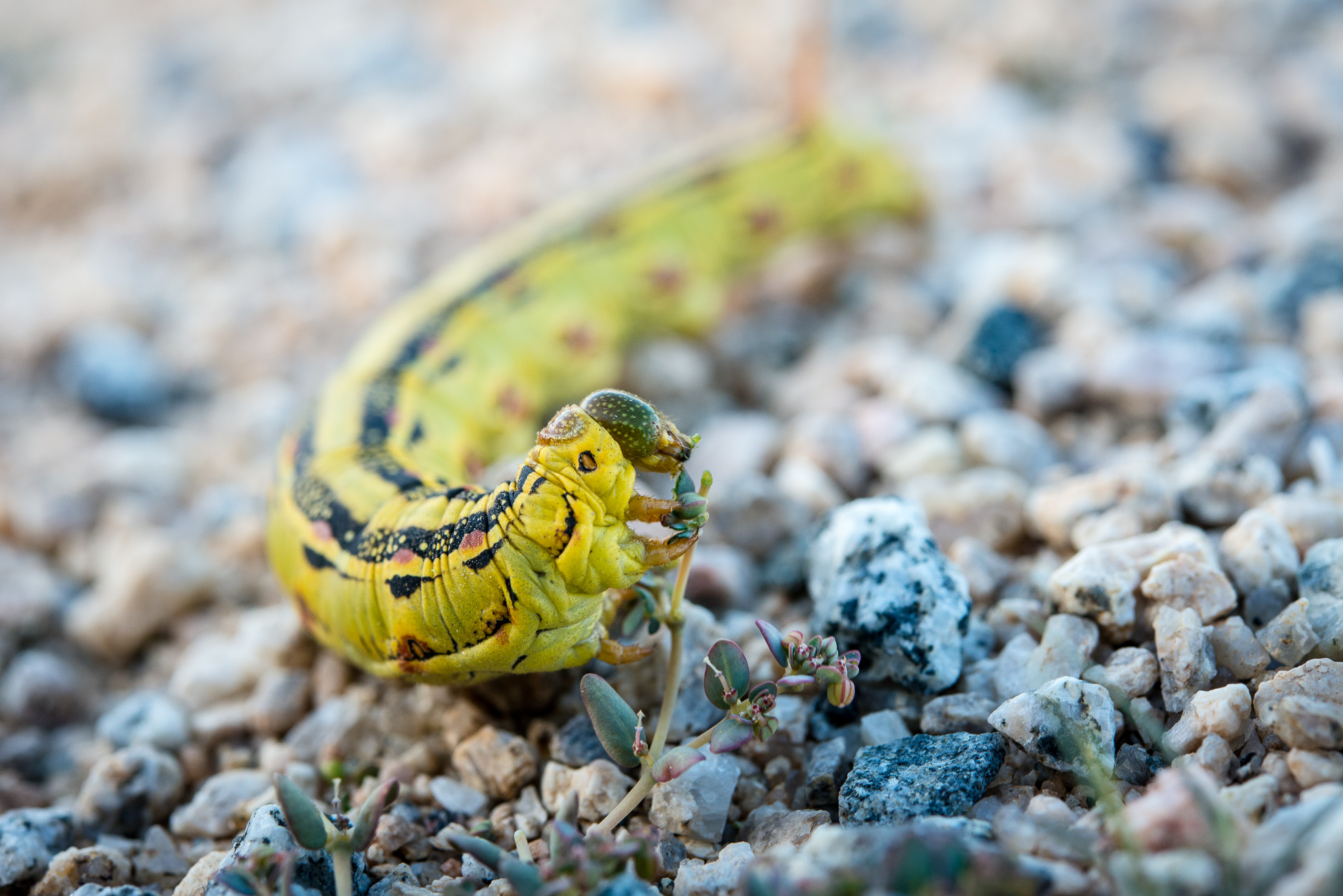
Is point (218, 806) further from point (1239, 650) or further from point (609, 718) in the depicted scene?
point (1239, 650)

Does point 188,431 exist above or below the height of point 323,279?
below

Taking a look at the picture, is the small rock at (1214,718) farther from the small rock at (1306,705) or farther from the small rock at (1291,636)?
the small rock at (1291,636)

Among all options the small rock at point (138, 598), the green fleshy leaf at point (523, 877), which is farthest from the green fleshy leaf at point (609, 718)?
the small rock at point (138, 598)

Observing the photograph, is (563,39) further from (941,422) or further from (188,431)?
(941,422)

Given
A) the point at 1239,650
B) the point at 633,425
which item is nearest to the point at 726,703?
the point at 633,425

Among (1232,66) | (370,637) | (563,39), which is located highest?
(563,39)

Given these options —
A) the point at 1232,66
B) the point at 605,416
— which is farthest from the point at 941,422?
the point at 1232,66

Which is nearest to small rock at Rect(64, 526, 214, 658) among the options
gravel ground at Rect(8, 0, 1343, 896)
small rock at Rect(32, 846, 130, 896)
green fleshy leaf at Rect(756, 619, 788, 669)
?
gravel ground at Rect(8, 0, 1343, 896)
